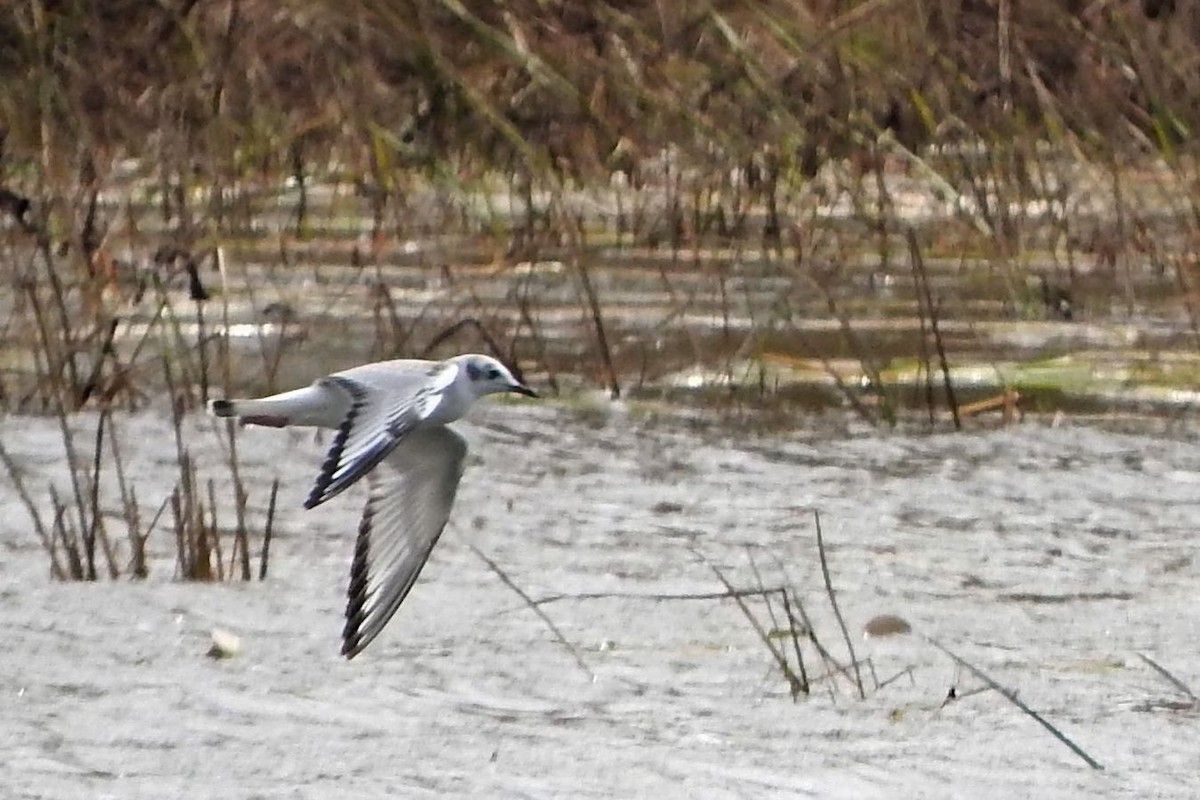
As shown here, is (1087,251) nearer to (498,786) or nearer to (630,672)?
(630,672)

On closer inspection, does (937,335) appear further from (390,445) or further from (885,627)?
(390,445)

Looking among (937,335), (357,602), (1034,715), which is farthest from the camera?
(937,335)

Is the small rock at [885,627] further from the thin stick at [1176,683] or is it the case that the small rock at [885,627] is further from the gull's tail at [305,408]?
the gull's tail at [305,408]

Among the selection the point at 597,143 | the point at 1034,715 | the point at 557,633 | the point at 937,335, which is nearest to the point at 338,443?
the point at 557,633

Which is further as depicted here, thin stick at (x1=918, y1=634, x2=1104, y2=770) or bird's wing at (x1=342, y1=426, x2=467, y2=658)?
bird's wing at (x1=342, y1=426, x2=467, y2=658)

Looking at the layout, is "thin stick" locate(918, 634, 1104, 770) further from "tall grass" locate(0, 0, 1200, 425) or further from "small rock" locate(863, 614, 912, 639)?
"tall grass" locate(0, 0, 1200, 425)

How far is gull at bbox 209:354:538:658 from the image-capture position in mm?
3277

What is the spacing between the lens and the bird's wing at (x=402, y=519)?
3.58 meters

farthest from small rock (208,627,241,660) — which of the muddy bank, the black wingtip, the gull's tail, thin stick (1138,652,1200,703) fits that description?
thin stick (1138,652,1200,703)

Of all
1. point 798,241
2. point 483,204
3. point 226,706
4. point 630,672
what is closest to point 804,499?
point 630,672

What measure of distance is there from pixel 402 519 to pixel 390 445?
1.98ft

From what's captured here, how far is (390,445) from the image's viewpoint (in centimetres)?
314

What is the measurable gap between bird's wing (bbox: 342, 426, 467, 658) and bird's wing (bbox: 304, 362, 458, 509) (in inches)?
7.3

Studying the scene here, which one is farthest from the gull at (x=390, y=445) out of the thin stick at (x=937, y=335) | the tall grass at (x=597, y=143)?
the tall grass at (x=597, y=143)
